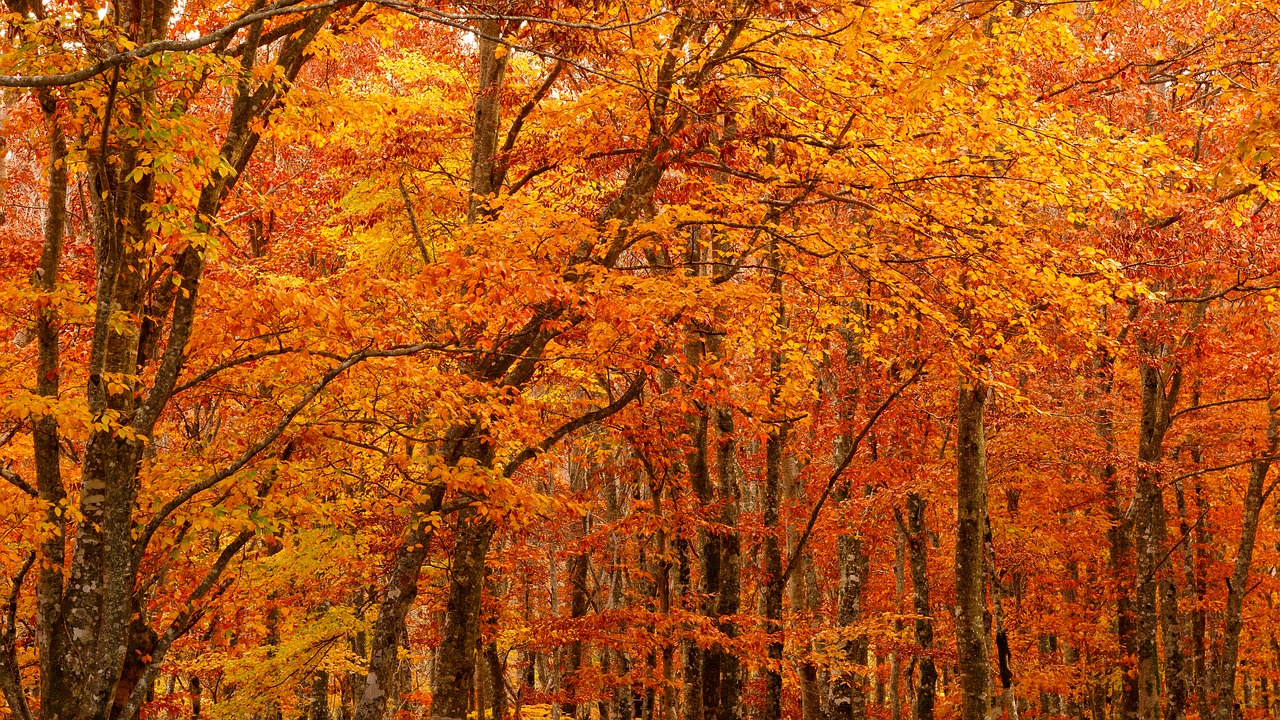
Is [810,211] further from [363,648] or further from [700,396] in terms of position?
[363,648]

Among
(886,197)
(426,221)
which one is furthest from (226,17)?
(886,197)

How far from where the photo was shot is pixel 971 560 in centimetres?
1064

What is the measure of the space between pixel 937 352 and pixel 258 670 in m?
10.8

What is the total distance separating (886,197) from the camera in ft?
32.2

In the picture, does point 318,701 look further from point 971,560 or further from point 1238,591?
point 1238,591

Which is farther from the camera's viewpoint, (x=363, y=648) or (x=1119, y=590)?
(x=363, y=648)

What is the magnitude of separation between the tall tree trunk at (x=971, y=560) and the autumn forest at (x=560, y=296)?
0.14 feet

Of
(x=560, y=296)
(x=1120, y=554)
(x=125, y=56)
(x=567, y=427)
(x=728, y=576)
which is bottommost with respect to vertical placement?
(x=728, y=576)

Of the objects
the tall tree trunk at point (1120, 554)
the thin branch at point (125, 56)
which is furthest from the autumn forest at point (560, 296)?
the tall tree trunk at point (1120, 554)

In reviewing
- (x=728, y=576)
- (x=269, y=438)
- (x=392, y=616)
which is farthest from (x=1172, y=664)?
(x=269, y=438)

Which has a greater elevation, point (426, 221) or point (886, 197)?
point (426, 221)

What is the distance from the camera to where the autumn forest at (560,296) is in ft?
22.8

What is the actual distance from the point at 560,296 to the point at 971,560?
6305 millimetres

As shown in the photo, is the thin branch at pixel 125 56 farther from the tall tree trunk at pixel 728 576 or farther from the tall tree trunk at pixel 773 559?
the tall tree trunk at pixel 773 559
